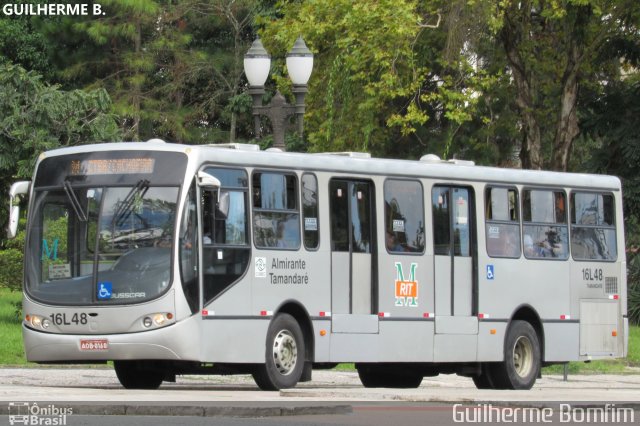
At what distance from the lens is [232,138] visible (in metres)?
58.1

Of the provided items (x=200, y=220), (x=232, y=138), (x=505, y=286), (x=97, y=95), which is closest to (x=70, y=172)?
(x=200, y=220)

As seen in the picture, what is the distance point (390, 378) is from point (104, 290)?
6.18 meters

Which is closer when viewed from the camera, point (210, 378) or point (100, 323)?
point (100, 323)

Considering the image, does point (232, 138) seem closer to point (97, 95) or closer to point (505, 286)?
point (97, 95)

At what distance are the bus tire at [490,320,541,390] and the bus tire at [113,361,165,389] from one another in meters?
5.39

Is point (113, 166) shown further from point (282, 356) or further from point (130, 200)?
point (282, 356)

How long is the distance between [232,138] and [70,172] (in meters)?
39.4

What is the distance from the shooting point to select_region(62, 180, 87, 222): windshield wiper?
18.3 m

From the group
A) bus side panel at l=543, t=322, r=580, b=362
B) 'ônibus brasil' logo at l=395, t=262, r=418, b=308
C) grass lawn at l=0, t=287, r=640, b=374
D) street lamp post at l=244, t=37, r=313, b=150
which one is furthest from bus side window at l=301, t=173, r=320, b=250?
grass lawn at l=0, t=287, r=640, b=374

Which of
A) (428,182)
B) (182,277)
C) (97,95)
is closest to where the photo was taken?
(182,277)

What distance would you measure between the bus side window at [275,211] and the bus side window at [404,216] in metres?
1.77

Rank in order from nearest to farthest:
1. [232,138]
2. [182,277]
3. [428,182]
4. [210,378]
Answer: [182,277], [428,182], [210,378], [232,138]

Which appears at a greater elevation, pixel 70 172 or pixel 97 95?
pixel 97 95

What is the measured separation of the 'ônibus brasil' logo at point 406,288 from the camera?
68.5 feet
